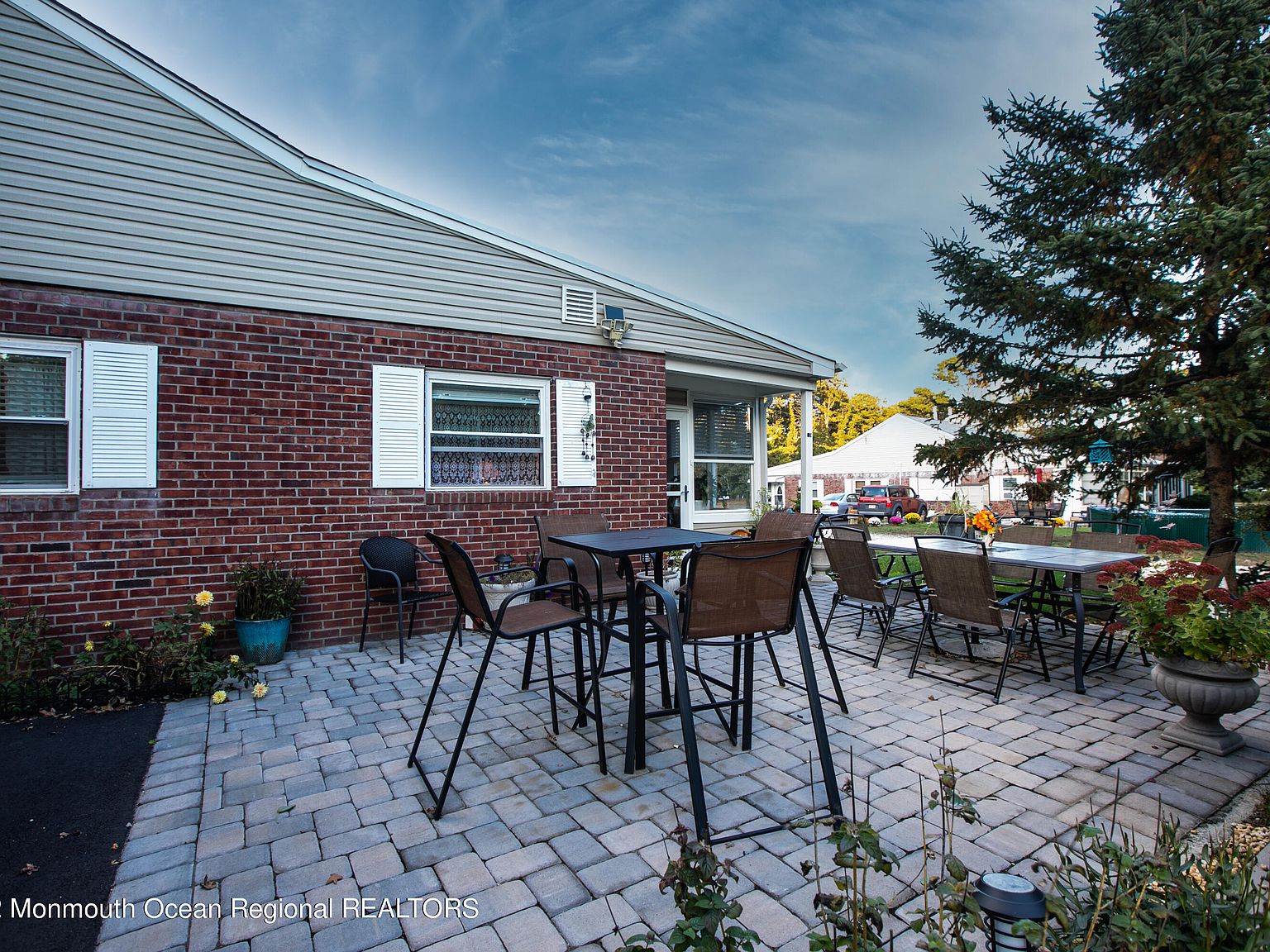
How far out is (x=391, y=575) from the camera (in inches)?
195

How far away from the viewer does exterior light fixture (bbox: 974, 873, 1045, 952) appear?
1.13 m

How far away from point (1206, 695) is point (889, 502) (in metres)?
19.4

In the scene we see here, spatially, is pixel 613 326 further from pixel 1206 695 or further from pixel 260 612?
pixel 1206 695

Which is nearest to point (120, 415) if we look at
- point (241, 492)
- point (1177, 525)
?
point (241, 492)

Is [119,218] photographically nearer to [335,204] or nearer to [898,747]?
[335,204]

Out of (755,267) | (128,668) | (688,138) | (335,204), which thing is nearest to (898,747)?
(128,668)

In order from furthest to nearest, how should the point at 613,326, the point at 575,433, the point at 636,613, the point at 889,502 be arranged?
the point at 889,502, the point at 613,326, the point at 575,433, the point at 636,613

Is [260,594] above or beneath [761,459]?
beneath

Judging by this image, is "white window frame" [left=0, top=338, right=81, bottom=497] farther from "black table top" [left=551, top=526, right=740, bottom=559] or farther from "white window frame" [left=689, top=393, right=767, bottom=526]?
"white window frame" [left=689, top=393, right=767, bottom=526]

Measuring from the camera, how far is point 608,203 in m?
13.6

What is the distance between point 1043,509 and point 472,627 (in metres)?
17.9

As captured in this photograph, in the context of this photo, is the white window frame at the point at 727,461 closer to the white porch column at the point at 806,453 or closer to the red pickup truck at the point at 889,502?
the white porch column at the point at 806,453

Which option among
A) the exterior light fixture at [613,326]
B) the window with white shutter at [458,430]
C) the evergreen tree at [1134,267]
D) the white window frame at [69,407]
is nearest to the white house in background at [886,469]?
the evergreen tree at [1134,267]

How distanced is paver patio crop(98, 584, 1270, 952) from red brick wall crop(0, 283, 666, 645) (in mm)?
1358
